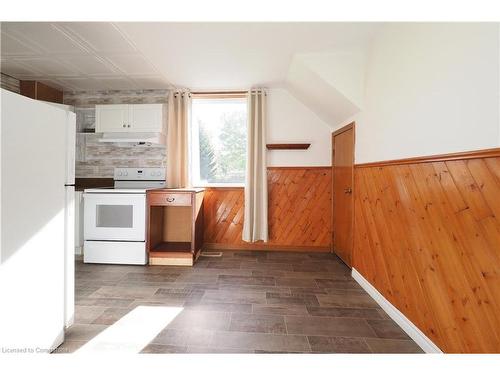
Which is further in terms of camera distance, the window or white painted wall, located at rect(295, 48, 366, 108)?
the window

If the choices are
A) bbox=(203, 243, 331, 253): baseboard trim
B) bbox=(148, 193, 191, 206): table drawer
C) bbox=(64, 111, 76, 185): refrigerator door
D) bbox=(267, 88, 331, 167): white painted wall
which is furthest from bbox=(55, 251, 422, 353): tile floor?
bbox=(267, 88, 331, 167): white painted wall

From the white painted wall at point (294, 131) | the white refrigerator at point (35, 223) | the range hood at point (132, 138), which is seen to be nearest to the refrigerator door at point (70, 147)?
the white refrigerator at point (35, 223)

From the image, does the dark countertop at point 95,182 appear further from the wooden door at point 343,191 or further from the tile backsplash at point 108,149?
the wooden door at point 343,191

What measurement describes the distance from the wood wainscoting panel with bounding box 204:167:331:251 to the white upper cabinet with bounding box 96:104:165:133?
49.9 inches

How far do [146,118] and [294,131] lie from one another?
216 centimetres

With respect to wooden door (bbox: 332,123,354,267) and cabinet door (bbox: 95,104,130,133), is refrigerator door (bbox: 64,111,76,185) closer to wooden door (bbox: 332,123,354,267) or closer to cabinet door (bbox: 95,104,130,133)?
cabinet door (bbox: 95,104,130,133)

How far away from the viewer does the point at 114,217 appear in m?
2.98

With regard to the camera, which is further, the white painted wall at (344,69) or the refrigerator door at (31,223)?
the white painted wall at (344,69)

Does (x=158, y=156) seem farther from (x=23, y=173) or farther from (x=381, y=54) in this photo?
(x=381, y=54)

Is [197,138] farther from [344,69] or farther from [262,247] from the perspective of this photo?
[344,69]

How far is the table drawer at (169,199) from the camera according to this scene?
2998mm

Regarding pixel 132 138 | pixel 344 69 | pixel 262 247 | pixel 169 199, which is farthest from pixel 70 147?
pixel 262 247

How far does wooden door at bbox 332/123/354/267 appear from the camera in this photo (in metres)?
2.87

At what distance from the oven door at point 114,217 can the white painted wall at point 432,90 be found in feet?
8.80
